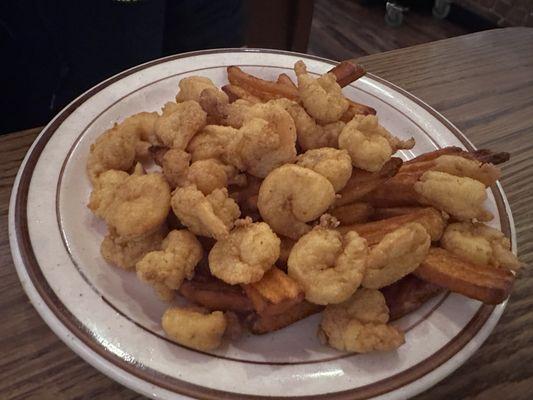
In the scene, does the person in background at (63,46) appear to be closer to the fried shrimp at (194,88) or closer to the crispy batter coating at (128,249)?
the fried shrimp at (194,88)

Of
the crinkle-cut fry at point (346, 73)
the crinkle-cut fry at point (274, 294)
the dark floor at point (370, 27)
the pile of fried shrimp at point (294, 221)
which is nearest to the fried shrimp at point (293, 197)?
the pile of fried shrimp at point (294, 221)

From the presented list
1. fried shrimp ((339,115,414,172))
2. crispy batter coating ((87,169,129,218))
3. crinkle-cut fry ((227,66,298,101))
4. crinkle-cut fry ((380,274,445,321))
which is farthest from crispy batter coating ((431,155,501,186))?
crispy batter coating ((87,169,129,218))

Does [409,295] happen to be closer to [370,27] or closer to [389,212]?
[389,212]

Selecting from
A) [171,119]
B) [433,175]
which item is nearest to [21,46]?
[171,119]

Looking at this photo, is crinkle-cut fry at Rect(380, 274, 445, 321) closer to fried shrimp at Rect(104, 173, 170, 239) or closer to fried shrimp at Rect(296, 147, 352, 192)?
fried shrimp at Rect(296, 147, 352, 192)

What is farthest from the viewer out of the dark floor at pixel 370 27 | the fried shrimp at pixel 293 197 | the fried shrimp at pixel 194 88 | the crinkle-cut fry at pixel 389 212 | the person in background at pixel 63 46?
the dark floor at pixel 370 27

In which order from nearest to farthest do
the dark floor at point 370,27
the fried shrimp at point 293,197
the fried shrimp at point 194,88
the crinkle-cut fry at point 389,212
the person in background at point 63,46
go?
the fried shrimp at point 293,197 → the crinkle-cut fry at point 389,212 → the fried shrimp at point 194,88 → the person in background at point 63,46 → the dark floor at point 370,27
